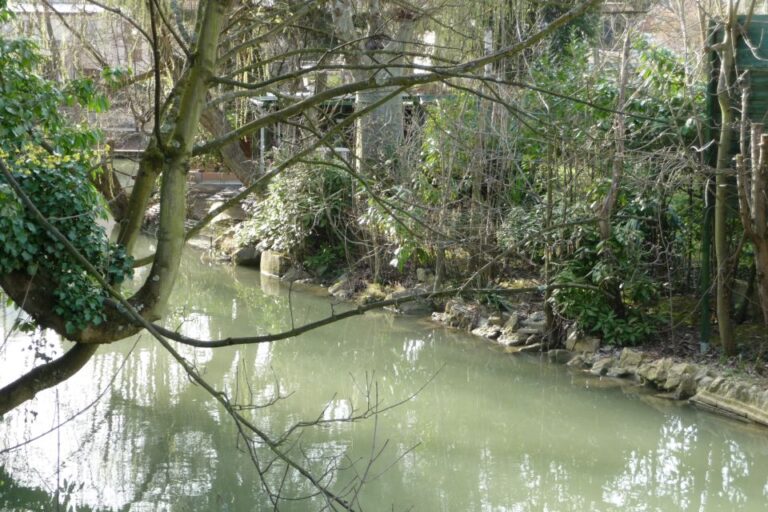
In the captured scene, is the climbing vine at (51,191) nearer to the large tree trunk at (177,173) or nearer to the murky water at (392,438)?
the large tree trunk at (177,173)

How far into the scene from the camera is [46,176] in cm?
387

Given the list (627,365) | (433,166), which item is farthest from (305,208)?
(627,365)

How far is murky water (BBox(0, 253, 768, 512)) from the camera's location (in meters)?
5.76

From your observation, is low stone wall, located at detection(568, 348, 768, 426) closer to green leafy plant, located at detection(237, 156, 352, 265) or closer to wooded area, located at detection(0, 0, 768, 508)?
wooded area, located at detection(0, 0, 768, 508)

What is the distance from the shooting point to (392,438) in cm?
693

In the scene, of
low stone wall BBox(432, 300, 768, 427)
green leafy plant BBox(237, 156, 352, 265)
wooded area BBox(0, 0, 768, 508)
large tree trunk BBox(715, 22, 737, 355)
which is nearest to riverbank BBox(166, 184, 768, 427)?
low stone wall BBox(432, 300, 768, 427)

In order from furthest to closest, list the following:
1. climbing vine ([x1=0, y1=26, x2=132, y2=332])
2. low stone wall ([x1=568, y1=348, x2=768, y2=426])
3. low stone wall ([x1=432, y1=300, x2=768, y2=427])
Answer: low stone wall ([x1=432, y1=300, x2=768, y2=427]) < low stone wall ([x1=568, y1=348, x2=768, y2=426]) < climbing vine ([x1=0, y1=26, x2=132, y2=332])

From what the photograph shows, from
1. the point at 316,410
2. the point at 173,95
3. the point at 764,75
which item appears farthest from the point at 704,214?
the point at 173,95

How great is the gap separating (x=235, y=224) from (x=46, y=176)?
1253 cm

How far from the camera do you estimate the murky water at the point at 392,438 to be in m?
5.76

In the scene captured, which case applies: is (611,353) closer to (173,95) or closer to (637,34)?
(637,34)

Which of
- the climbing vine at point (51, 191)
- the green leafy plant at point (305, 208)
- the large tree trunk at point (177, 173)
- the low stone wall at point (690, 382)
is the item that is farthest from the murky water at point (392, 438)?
the green leafy plant at point (305, 208)

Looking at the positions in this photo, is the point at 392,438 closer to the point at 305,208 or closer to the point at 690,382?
the point at 690,382

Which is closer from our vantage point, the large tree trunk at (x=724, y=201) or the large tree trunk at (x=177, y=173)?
the large tree trunk at (x=177, y=173)
